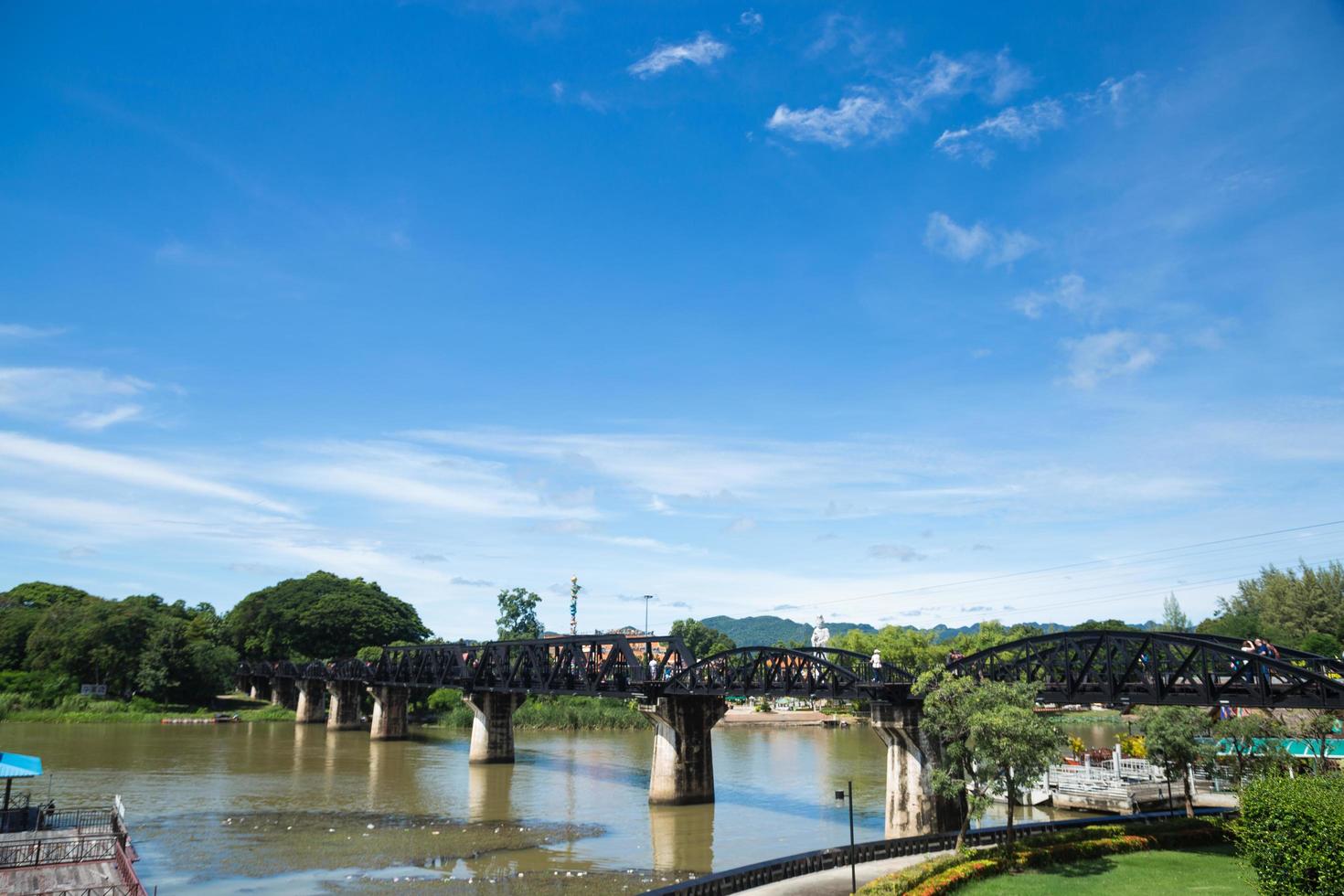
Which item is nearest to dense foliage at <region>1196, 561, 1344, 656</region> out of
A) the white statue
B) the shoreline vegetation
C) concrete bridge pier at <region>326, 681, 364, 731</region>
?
the shoreline vegetation

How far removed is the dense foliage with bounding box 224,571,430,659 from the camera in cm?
14525

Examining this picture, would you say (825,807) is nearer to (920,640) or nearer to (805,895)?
(805,895)

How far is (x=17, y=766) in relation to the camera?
31781 mm

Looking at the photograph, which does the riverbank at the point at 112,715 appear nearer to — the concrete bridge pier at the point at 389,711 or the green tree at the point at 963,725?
the concrete bridge pier at the point at 389,711

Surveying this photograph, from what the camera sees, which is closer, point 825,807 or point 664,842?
point 664,842

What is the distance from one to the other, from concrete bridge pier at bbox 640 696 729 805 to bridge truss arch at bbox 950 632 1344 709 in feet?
63.8

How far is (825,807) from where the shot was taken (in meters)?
58.1

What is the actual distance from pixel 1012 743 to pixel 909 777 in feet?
46.6

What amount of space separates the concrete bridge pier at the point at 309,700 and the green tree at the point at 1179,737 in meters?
116

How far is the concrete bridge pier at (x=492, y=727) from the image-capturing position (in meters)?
81.1

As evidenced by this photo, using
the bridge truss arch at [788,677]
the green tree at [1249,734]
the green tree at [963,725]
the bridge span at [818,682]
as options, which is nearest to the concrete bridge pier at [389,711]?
the bridge span at [818,682]

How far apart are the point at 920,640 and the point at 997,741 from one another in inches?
4838

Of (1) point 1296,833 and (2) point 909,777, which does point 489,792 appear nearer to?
(2) point 909,777

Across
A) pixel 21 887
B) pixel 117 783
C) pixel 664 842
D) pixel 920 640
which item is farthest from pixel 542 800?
pixel 920 640
